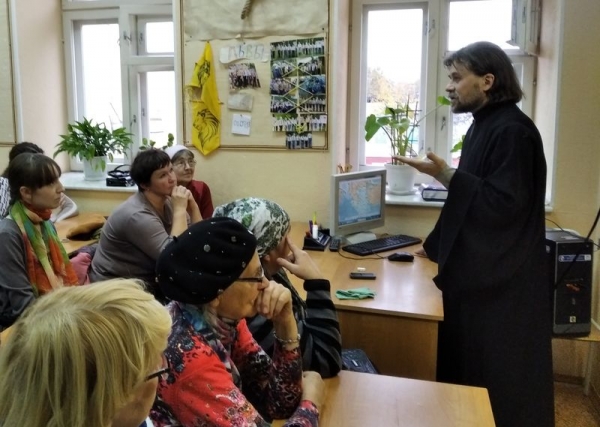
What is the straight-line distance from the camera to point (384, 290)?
88.1 inches

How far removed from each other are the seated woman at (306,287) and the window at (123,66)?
2.43 m

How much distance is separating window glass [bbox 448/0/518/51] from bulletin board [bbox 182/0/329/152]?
866mm

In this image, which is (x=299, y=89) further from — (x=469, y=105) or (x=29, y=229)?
(x=29, y=229)

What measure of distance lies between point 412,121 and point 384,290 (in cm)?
158

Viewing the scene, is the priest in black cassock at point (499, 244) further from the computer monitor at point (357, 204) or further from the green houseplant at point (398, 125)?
the green houseplant at point (398, 125)

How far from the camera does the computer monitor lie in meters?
2.84

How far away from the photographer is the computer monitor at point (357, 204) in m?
2.84

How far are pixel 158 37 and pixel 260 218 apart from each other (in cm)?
290

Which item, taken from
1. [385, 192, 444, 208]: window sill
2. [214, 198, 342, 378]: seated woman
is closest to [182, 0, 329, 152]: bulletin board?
[385, 192, 444, 208]: window sill

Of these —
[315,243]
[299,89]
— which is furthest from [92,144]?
[315,243]

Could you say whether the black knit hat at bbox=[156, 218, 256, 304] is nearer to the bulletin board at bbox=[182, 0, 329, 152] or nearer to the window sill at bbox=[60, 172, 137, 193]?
the bulletin board at bbox=[182, 0, 329, 152]

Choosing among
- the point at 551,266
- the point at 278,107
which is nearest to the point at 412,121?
the point at 278,107

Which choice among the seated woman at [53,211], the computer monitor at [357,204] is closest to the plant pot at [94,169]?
the seated woman at [53,211]

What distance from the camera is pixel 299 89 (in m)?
3.16
